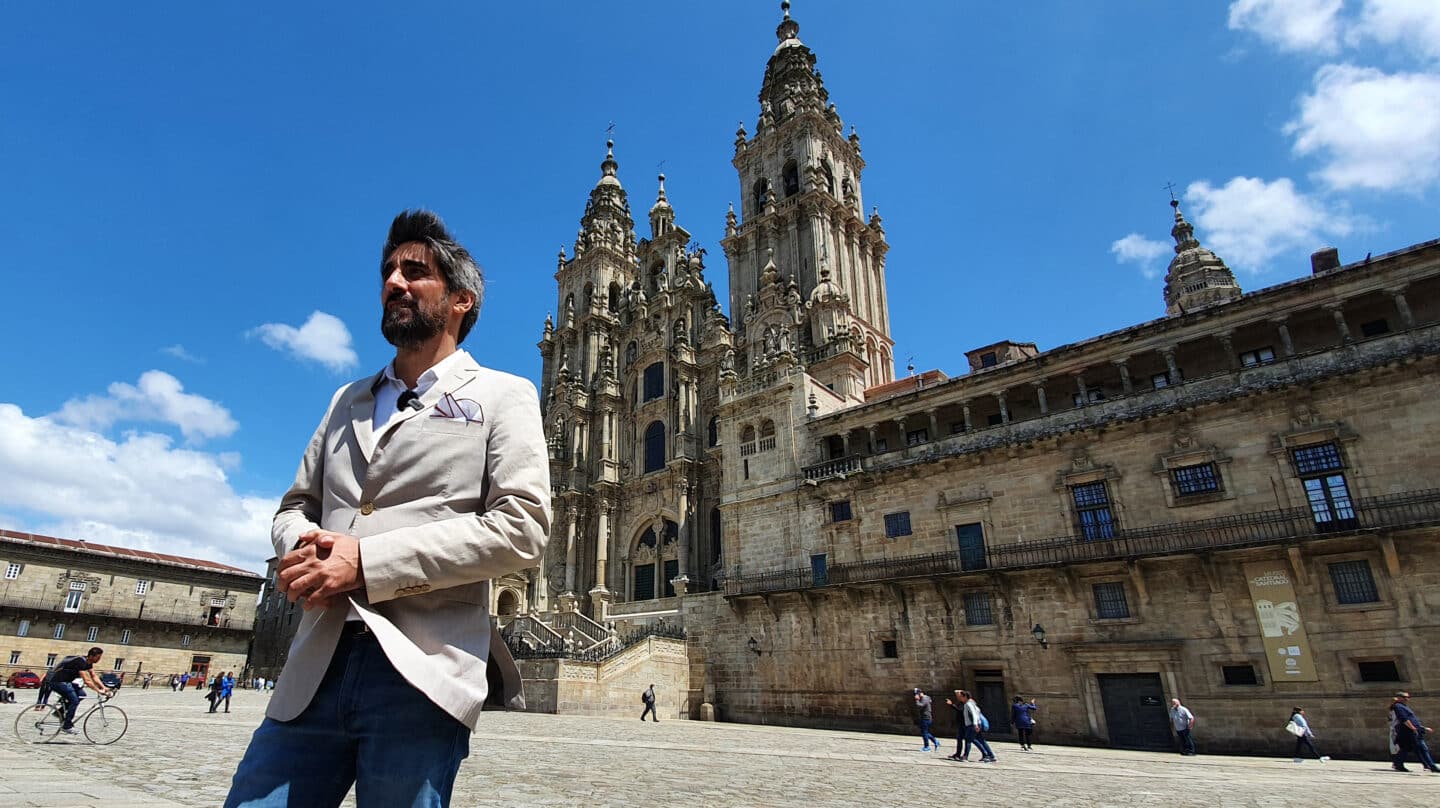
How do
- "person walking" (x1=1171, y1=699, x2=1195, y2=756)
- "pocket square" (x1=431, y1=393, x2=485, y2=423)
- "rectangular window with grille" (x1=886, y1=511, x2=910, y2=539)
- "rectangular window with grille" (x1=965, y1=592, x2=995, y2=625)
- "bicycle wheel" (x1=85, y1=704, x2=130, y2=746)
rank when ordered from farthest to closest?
"rectangular window with grille" (x1=886, y1=511, x2=910, y2=539) → "rectangular window with grille" (x1=965, y1=592, x2=995, y2=625) → "person walking" (x1=1171, y1=699, x2=1195, y2=756) → "bicycle wheel" (x1=85, y1=704, x2=130, y2=746) → "pocket square" (x1=431, y1=393, x2=485, y2=423)

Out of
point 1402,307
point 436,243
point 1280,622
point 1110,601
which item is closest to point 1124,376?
point 1402,307

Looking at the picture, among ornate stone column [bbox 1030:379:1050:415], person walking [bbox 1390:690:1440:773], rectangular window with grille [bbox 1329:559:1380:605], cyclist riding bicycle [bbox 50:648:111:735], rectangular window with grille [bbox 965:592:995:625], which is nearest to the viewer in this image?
cyclist riding bicycle [bbox 50:648:111:735]

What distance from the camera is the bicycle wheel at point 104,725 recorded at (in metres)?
10.8

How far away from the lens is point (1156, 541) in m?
19.2

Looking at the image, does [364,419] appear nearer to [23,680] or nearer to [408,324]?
[408,324]

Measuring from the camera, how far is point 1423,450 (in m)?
16.5

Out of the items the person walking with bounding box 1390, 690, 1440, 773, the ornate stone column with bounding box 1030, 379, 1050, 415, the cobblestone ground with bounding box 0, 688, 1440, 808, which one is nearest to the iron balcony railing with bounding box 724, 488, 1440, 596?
the ornate stone column with bounding box 1030, 379, 1050, 415

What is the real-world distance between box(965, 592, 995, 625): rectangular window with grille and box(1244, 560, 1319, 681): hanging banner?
6.34 meters

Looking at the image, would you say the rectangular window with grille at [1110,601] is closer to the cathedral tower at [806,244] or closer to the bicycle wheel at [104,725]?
the cathedral tower at [806,244]

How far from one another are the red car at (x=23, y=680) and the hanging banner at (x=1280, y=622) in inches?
1894

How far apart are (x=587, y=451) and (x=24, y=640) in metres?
29.8

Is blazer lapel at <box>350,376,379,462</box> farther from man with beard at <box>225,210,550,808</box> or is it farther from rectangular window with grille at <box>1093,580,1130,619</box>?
rectangular window with grille at <box>1093,580,1130,619</box>

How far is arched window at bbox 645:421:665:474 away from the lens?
39.8 metres

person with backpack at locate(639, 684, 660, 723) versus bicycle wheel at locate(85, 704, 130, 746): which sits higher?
bicycle wheel at locate(85, 704, 130, 746)
